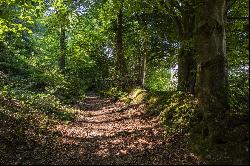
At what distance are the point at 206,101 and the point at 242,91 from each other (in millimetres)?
997

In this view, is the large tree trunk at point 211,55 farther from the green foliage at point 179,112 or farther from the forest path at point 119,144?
the forest path at point 119,144

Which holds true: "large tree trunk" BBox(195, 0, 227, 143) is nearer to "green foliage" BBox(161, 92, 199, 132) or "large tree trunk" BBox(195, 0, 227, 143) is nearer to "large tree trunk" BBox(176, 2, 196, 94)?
"green foliage" BBox(161, 92, 199, 132)

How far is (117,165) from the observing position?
8602 mm

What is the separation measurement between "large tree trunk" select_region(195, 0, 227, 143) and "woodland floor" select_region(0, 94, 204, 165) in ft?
5.04

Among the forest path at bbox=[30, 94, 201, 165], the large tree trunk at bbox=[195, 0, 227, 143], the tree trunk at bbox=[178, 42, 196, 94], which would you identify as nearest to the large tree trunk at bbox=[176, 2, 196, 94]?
the tree trunk at bbox=[178, 42, 196, 94]

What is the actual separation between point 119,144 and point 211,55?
156 inches

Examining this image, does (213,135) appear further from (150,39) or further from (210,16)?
(150,39)

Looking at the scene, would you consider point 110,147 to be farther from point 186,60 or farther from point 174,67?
point 174,67

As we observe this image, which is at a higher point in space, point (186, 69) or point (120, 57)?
point (120, 57)

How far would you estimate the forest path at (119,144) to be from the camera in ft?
29.7

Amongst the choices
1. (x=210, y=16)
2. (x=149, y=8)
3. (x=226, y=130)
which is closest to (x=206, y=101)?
(x=226, y=130)

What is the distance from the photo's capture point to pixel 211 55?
991cm

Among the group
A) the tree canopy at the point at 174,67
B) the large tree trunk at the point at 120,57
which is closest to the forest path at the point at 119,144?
the tree canopy at the point at 174,67

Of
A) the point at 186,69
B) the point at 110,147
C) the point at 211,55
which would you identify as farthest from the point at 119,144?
the point at 186,69
